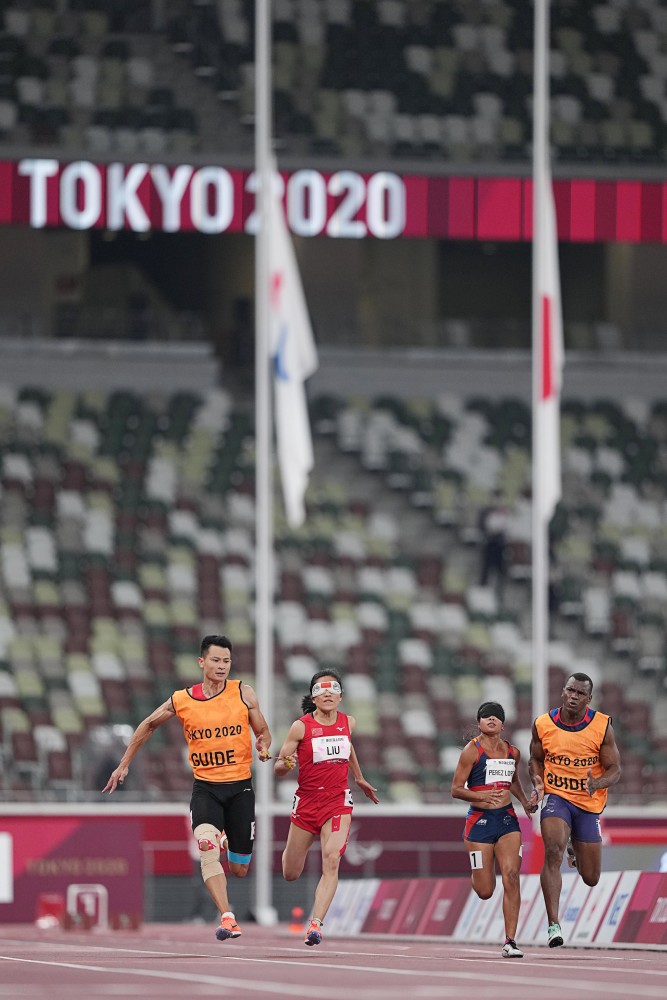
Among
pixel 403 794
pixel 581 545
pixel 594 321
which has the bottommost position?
pixel 403 794

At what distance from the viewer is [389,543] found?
37.3m

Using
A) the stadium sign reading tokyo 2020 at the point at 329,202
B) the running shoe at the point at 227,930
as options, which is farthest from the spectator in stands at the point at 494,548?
the running shoe at the point at 227,930

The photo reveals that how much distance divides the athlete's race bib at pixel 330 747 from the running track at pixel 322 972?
1168 millimetres

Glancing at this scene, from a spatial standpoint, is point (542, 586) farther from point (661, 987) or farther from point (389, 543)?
point (661, 987)

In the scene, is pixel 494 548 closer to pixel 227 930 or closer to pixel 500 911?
pixel 500 911

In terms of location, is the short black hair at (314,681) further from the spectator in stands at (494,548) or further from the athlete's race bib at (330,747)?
the spectator in stands at (494,548)

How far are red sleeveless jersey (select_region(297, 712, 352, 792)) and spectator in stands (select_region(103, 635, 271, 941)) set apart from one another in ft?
1.69

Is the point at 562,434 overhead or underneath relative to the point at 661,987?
overhead

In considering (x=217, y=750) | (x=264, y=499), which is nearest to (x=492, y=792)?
(x=217, y=750)

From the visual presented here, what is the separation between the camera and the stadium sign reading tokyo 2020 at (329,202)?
3666 cm

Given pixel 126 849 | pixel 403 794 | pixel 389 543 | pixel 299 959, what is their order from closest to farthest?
pixel 299 959 < pixel 126 849 < pixel 403 794 < pixel 389 543

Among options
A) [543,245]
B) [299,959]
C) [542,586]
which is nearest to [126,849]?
[542,586]

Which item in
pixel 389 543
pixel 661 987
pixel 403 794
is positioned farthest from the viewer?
pixel 389 543

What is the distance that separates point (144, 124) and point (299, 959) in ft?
80.9
